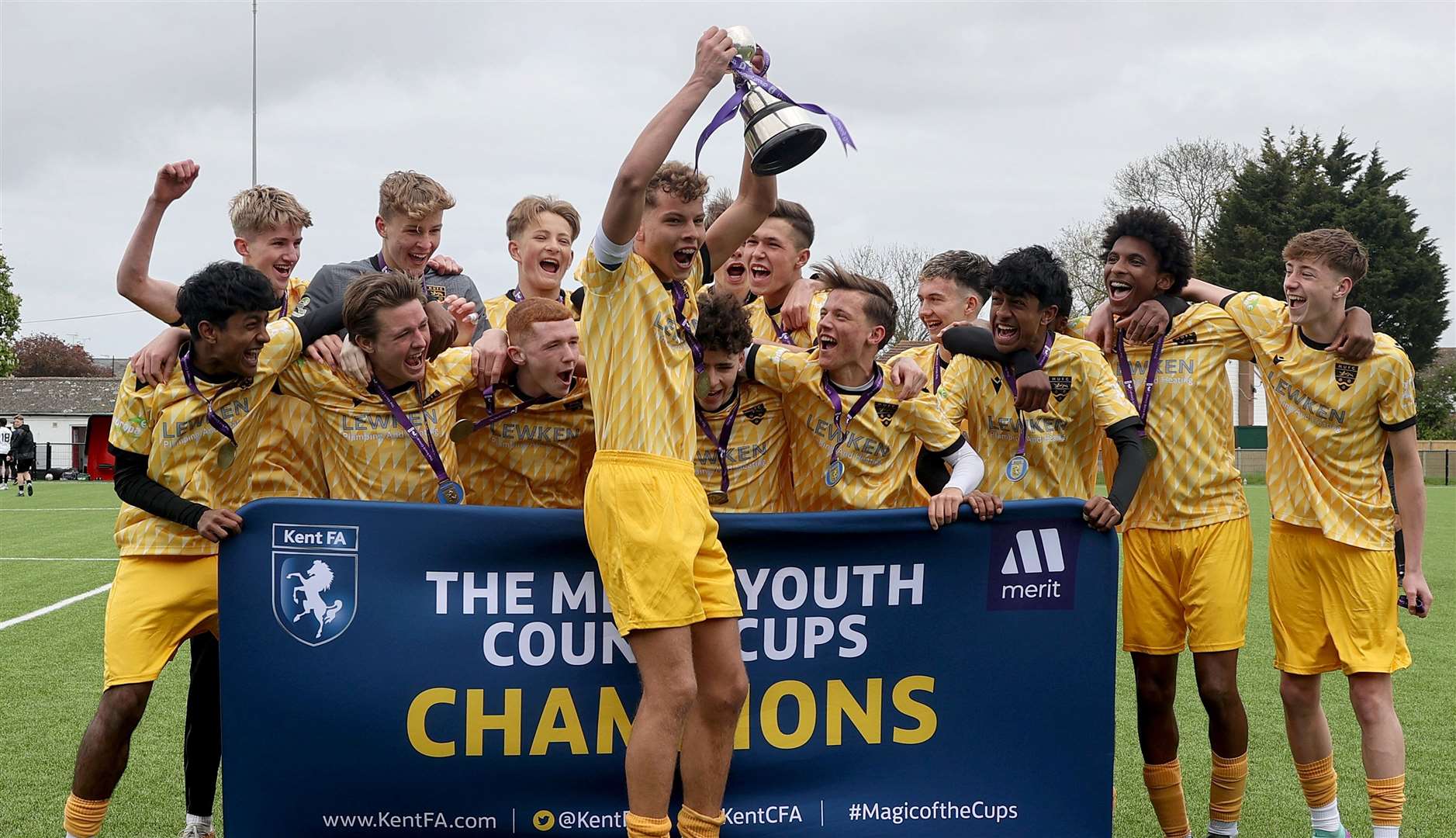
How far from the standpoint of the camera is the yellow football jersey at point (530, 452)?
4.58 metres

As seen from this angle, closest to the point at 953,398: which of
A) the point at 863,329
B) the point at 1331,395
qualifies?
the point at 863,329

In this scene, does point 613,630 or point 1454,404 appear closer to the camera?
point 613,630

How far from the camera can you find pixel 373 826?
166 inches

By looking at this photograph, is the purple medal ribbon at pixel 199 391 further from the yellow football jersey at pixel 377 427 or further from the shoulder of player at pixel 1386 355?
the shoulder of player at pixel 1386 355

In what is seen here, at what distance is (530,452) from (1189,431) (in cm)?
247

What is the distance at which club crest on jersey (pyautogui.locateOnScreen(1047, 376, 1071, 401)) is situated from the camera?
4707 mm

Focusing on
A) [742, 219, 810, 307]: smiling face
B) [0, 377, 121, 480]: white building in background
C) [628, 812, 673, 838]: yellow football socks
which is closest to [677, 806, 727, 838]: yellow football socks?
[628, 812, 673, 838]: yellow football socks

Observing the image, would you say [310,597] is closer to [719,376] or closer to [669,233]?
[719,376]

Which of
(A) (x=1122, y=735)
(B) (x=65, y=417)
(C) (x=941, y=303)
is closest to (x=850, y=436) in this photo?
(C) (x=941, y=303)

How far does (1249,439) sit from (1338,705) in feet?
Result: 118

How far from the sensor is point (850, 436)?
4.71m

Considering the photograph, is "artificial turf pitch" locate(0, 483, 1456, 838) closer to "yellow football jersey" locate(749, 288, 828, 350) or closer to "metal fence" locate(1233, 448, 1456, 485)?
"yellow football jersey" locate(749, 288, 828, 350)

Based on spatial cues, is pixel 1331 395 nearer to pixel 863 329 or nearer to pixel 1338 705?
pixel 863 329

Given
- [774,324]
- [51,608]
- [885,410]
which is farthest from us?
[51,608]
